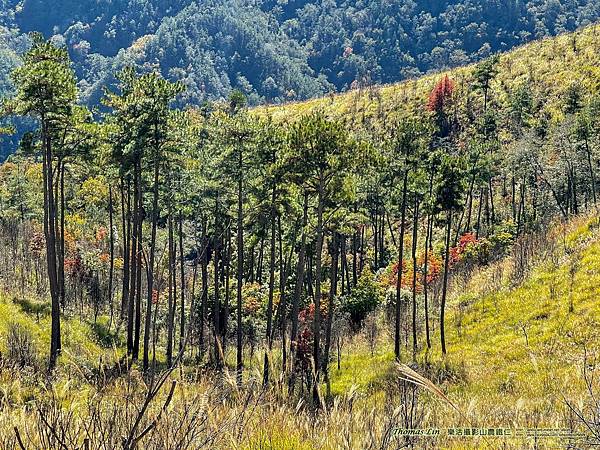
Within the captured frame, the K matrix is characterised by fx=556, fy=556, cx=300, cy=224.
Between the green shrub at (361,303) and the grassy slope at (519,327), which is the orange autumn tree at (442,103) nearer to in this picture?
the green shrub at (361,303)

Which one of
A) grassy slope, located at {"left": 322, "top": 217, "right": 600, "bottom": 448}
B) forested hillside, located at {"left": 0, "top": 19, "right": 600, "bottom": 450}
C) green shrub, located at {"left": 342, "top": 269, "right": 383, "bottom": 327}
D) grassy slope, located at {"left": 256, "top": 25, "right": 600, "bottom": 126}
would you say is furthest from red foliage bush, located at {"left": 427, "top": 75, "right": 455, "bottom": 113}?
grassy slope, located at {"left": 322, "top": 217, "right": 600, "bottom": 448}

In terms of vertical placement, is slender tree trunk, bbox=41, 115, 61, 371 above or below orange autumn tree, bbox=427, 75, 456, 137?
below

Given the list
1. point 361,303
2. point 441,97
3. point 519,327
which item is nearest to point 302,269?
point 519,327


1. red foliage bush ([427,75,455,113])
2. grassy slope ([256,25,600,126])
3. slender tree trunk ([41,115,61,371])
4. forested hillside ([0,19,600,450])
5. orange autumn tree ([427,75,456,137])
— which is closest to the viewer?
forested hillside ([0,19,600,450])

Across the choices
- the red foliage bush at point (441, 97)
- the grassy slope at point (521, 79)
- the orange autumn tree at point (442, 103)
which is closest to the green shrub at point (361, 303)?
the grassy slope at point (521, 79)

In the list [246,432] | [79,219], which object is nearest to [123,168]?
[246,432]

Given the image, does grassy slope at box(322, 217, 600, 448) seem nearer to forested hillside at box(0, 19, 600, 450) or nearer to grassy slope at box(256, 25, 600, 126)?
forested hillside at box(0, 19, 600, 450)

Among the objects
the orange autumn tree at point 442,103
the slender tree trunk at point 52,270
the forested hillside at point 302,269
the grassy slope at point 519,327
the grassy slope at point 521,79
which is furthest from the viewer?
the orange autumn tree at point 442,103

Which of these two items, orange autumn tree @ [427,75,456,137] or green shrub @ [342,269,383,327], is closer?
green shrub @ [342,269,383,327]

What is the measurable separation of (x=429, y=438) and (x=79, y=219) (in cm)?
6579

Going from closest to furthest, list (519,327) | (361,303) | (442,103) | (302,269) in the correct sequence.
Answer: (519,327) < (302,269) < (361,303) < (442,103)

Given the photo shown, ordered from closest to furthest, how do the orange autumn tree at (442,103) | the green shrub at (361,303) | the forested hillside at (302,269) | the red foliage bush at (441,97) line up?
the forested hillside at (302,269) < the green shrub at (361,303) < the orange autumn tree at (442,103) < the red foliage bush at (441,97)

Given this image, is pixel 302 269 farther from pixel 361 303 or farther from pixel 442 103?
pixel 442 103

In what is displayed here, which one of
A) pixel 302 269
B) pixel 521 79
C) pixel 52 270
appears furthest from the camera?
pixel 521 79
